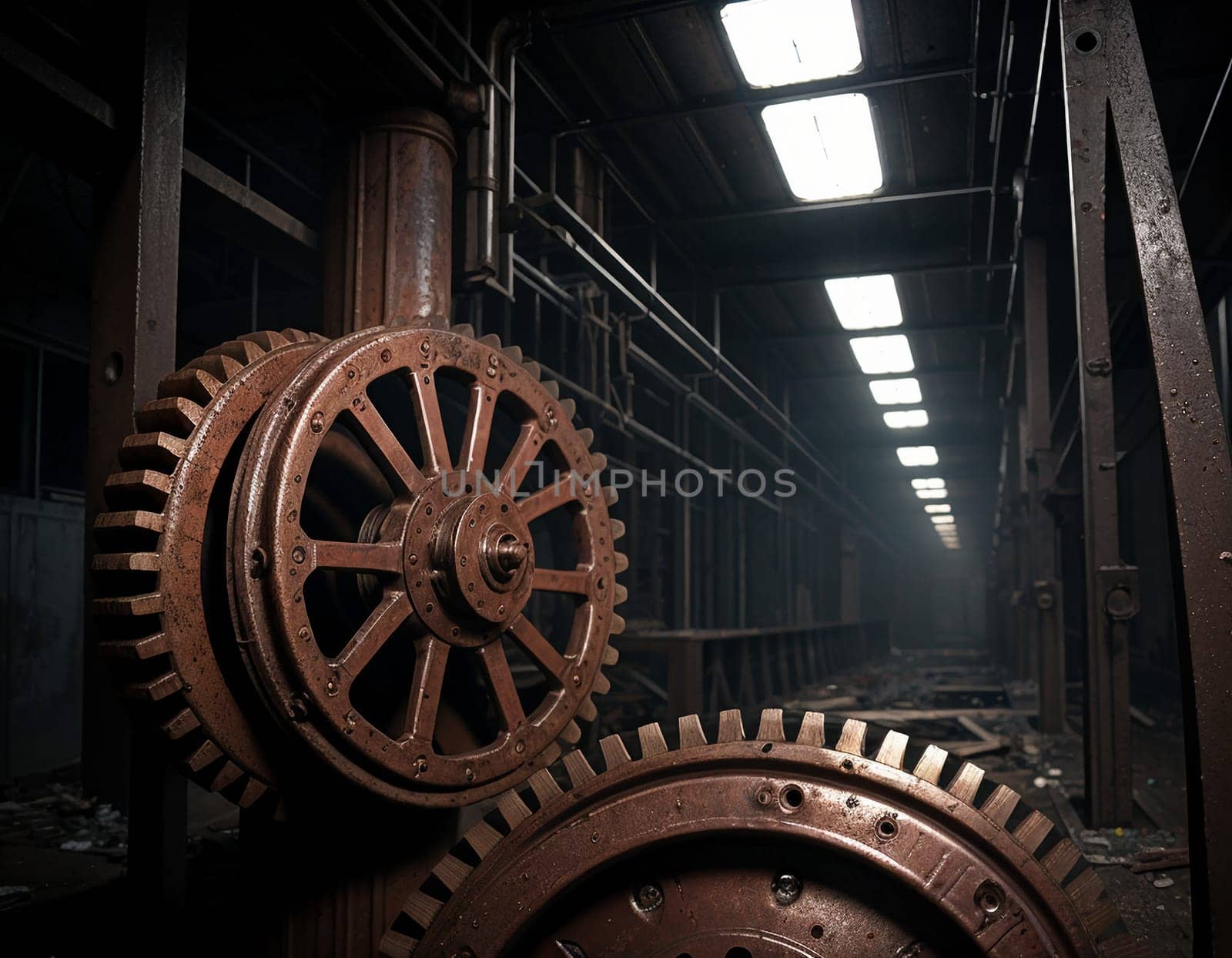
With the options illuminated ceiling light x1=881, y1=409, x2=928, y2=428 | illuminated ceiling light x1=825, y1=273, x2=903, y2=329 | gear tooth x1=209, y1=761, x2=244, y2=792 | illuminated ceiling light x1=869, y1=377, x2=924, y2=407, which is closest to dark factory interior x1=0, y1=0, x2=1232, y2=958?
gear tooth x1=209, y1=761, x2=244, y2=792

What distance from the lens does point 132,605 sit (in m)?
2.12

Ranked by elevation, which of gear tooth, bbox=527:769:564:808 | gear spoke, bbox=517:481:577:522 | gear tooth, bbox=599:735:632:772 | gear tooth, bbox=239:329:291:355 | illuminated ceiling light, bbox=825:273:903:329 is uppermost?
illuminated ceiling light, bbox=825:273:903:329

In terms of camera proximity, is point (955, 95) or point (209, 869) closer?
point (209, 869)

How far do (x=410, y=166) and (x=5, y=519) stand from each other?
13.4 feet

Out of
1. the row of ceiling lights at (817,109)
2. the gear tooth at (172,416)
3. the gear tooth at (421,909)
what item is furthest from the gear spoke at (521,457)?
the row of ceiling lights at (817,109)

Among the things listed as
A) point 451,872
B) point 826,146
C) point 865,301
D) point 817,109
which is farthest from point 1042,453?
point 451,872

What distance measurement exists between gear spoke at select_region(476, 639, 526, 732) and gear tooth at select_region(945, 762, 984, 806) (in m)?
1.78

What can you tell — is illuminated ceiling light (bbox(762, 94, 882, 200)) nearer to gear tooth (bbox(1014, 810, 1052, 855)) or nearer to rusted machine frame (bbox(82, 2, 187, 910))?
rusted machine frame (bbox(82, 2, 187, 910))

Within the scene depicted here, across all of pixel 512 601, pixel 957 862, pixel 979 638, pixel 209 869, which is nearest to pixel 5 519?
pixel 209 869

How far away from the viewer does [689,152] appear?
700cm

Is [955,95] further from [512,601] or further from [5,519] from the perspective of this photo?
[5,519]

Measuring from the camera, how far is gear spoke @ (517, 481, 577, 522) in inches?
126

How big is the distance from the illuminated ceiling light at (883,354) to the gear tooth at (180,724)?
989 cm

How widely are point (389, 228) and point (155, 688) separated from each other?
78.0 inches
